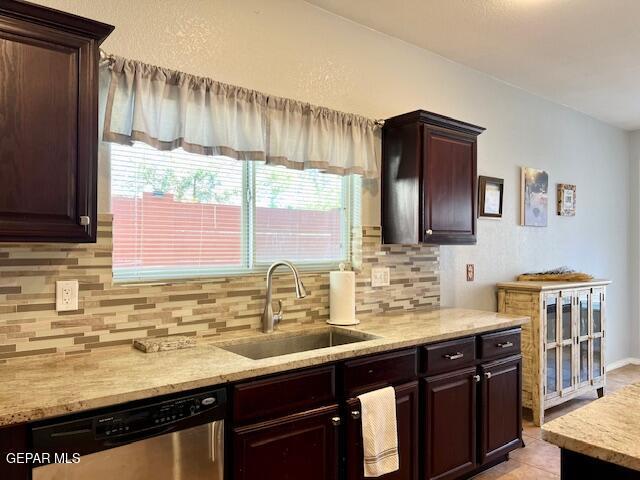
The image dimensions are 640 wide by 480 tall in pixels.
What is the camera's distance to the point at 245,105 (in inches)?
91.2

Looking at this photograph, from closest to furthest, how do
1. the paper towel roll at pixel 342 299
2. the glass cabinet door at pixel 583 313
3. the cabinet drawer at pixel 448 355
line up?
the cabinet drawer at pixel 448 355
the paper towel roll at pixel 342 299
the glass cabinet door at pixel 583 313

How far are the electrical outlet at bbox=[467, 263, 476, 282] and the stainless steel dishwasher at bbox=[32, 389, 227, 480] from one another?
2463mm

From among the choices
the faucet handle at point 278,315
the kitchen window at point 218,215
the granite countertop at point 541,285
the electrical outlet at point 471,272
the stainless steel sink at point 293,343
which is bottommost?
the stainless steel sink at point 293,343

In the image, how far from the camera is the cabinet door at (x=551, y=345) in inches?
140

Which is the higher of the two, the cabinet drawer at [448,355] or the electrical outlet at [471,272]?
the electrical outlet at [471,272]

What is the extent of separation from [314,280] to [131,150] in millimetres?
1188

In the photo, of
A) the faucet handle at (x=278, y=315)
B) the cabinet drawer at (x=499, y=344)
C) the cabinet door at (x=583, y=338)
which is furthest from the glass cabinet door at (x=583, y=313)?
the faucet handle at (x=278, y=315)

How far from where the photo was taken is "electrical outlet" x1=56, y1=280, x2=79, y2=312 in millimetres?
1839

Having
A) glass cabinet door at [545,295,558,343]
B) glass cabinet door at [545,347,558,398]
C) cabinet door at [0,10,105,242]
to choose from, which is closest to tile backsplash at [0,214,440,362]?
cabinet door at [0,10,105,242]

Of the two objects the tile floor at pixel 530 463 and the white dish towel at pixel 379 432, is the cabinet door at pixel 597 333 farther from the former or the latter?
the white dish towel at pixel 379 432

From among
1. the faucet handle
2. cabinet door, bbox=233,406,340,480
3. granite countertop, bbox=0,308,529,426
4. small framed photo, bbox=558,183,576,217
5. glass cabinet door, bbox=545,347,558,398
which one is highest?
small framed photo, bbox=558,183,576,217

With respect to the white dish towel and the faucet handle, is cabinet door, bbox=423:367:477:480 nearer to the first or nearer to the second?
A: the white dish towel

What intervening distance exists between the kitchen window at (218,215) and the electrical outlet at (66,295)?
→ 0.68ft

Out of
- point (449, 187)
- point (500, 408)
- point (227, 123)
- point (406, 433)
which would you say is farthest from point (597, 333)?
point (227, 123)
